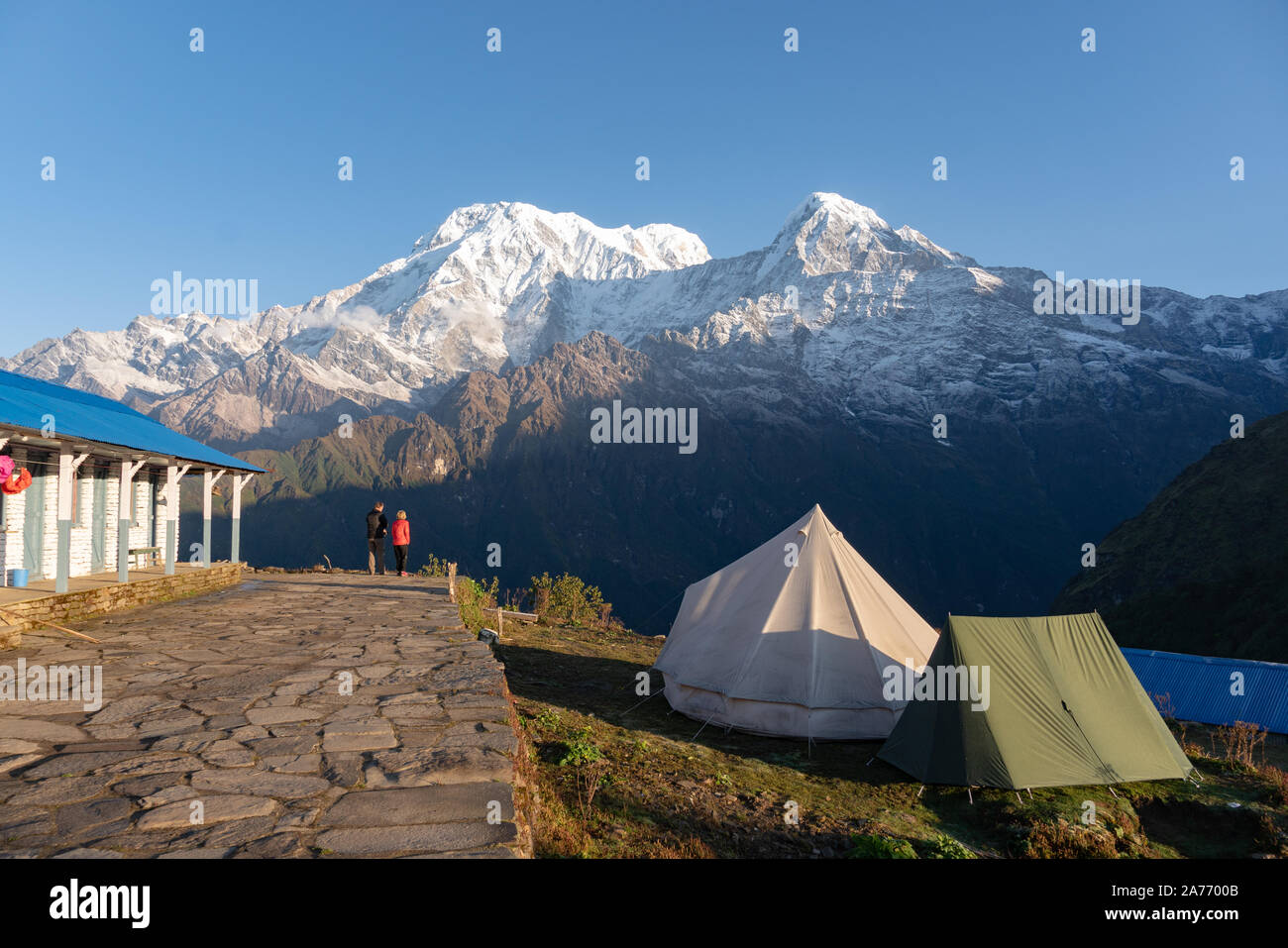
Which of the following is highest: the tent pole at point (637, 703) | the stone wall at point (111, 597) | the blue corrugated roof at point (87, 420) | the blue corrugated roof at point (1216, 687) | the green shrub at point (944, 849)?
the blue corrugated roof at point (87, 420)

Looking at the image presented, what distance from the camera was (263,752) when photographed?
5012 mm

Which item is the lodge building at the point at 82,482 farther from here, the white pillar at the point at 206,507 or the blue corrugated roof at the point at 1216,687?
the blue corrugated roof at the point at 1216,687

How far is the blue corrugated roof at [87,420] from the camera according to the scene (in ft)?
34.2

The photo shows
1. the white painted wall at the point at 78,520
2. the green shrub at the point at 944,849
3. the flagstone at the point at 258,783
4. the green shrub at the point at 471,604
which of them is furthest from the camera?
the green shrub at the point at 471,604

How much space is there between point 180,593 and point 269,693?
29.8 feet

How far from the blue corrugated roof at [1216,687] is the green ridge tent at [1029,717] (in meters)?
15.4

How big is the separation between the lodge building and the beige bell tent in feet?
30.5

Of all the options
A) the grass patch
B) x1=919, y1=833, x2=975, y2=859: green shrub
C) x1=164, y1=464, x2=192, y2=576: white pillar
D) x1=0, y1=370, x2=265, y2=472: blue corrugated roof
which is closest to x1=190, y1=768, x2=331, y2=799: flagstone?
the grass patch

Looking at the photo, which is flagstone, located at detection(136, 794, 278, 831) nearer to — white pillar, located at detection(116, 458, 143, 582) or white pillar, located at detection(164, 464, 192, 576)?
white pillar, located at detection(116, 458, 143, 582)

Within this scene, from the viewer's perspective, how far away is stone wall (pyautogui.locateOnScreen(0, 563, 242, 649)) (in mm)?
9375

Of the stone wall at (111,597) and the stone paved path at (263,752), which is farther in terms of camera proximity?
the stone wall at (111,597)

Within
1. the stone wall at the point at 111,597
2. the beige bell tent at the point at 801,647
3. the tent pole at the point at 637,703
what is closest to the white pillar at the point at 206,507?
the stone wall at the point at 111,597

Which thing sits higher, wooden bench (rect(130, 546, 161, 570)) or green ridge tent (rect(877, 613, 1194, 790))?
wooden bench (rect(130, 546, 161, 570))
